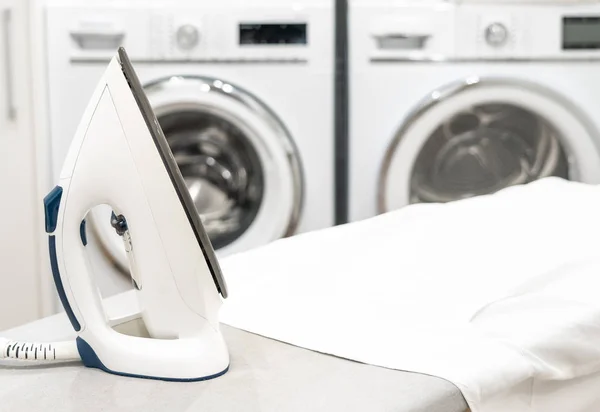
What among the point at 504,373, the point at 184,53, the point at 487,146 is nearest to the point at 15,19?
the point at 184,53

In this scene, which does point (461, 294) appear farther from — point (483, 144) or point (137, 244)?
point (483, 144)

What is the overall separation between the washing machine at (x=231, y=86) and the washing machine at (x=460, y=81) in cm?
10

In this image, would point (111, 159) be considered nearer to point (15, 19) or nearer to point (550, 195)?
point (550, 195)

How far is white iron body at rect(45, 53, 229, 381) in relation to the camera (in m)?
0.59

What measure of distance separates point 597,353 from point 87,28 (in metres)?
1.55

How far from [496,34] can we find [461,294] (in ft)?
4.48

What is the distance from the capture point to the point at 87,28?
1886 mm

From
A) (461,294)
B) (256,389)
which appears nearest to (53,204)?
(256,389)

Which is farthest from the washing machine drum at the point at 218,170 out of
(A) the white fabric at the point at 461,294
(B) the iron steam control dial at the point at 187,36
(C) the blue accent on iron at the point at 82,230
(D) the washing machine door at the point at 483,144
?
(C) the blue accent on iron at the point at 82,230

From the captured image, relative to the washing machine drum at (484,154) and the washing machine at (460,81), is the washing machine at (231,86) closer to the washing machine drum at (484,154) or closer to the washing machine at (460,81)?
the washing machine at (460,81)

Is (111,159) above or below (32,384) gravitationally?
above

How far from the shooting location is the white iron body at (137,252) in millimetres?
592

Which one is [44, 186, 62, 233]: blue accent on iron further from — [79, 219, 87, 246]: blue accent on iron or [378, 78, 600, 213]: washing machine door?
[378, 78, 600, 213]: washing machine door

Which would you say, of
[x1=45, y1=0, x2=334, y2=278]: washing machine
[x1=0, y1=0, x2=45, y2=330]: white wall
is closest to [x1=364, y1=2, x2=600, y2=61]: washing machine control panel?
[x1=45, y1=0, x2=334, y2=278]: washing machine
